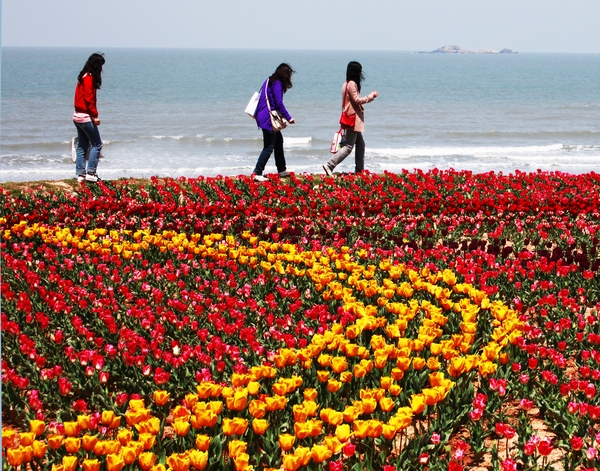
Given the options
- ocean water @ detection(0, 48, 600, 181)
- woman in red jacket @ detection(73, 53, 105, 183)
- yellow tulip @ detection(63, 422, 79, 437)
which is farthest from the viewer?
ocean water @ detection(0, 48, 600, 181)

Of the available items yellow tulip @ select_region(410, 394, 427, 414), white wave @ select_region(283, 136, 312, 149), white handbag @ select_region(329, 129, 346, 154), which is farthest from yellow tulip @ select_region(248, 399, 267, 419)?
white wave @ select_region(283, 136, 312, 149)

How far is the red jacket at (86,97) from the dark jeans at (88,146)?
203 millimetres

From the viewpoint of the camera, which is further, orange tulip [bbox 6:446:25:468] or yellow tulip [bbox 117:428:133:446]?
yellow tulip [bbox 117:428:133:446]

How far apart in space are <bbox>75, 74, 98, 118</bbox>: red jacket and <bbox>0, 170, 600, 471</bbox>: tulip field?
4.48 feet

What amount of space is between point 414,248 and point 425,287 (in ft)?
5.00

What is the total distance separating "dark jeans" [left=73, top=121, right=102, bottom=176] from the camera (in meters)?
9.93

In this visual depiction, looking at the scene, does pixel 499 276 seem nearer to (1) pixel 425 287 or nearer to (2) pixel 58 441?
(1) pixel 425 287

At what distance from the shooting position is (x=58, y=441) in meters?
3.16

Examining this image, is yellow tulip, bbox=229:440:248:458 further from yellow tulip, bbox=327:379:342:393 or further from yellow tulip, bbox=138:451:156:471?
yellow tulip, bbox=327:379:342:393

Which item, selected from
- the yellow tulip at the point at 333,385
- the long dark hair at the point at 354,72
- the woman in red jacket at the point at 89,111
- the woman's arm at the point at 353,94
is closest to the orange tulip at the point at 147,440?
the yellow tulip at the point at 333,385

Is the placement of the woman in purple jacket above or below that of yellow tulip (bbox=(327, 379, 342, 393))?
above

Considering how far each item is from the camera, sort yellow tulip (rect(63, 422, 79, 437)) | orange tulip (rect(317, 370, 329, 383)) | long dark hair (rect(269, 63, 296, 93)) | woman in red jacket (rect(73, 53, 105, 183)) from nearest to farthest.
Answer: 1. yellow tulip (rect(63, 422, 79, 437))
2. orange tulip (rect(317, 370, 329, 383))
3. woman in red jacket (rect(73, 53, 105, 183))
4. long dark hair (rect(269, 63, 296, 93))

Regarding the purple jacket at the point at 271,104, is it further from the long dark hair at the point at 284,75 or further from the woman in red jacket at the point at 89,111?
the woman in red jacket at the point at 89,111

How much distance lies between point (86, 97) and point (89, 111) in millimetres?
177
